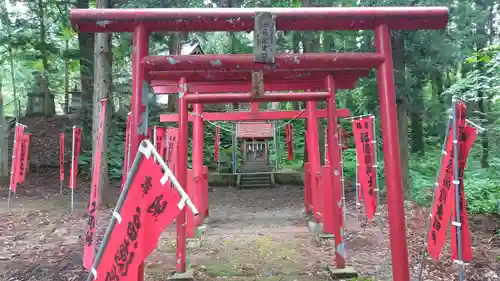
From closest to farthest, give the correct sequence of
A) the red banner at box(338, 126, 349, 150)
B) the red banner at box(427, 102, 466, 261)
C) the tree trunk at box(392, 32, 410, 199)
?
1. the red banner at box(427, 102, 466, 261)
2. the tree trunk at box(392, 32, 410, 199)
3. the red banner at box(338, 126, 349, 150)

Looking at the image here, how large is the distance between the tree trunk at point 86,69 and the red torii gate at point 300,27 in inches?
467

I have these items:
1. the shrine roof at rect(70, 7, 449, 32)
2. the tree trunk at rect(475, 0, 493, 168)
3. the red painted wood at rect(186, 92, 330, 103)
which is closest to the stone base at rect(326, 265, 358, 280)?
the red painted wood at rect(186, 92, 330, 103)

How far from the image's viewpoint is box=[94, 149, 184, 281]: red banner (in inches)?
91.0

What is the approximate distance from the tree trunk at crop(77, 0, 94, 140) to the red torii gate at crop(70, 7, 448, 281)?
1186 cm

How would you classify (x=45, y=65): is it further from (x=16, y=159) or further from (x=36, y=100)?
(x=16, y=159)

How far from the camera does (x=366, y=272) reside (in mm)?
5652

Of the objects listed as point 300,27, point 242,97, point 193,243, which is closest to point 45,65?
point 193,243

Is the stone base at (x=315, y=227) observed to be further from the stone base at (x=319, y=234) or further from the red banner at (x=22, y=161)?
the red banner at (x=22, y=161)

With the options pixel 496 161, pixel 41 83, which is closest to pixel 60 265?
pixel 496 161

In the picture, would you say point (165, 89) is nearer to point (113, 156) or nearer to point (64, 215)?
point (64, 215)

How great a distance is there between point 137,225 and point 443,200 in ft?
10.2

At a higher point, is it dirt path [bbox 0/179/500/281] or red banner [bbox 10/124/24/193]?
red banner [bbox 10/124/24/193]

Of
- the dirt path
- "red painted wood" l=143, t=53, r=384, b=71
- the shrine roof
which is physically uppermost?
the shrine roof

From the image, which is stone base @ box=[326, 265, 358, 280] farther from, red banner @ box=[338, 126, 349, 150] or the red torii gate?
red banner @ box=[338, 126, 349, 150]
